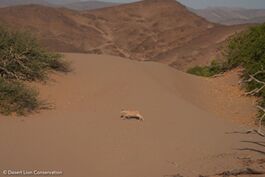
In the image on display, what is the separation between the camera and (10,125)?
7770 millimetres

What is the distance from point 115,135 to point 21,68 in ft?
10.7

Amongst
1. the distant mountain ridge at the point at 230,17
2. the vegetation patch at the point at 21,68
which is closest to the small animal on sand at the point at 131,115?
the vegetation patch at the point at 21,68

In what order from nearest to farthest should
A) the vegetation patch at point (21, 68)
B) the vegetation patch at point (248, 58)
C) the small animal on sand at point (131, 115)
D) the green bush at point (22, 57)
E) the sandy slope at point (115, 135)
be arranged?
the sandy slope at point (115, 135) < the vegetation patch at point (21, 68) < the small animal on sand at point (131, 115) < the green bush at point (22, 57) < the vegetation patch at point (248, 58)

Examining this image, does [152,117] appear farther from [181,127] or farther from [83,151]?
[83,151]

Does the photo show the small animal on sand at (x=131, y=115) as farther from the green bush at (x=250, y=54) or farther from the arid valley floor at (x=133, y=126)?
the green bush at (x=250, y=54)

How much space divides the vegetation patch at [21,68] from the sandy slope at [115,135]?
322 mm

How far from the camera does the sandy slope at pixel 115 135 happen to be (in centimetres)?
669

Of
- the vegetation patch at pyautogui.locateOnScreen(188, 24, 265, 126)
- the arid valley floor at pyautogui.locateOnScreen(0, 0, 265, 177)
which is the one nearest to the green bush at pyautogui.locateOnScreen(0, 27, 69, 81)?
the arid valley floor at pyautogui.locateOnScreen(0, 0, 265, 177)

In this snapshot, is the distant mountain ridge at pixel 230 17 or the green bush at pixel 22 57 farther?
the distant mountain ridge at pixel 230 17

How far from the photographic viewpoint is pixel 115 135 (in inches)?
308

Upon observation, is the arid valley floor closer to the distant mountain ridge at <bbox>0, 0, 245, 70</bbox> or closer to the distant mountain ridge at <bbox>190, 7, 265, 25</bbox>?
the distant mountain ridge at <bbox>0, 0, 245, 70</bbox>

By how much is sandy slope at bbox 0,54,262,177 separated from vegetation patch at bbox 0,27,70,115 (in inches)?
12.7

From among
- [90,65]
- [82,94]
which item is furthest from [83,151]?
[90,65]

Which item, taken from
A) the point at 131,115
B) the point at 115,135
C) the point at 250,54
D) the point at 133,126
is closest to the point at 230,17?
the point at 250,54
